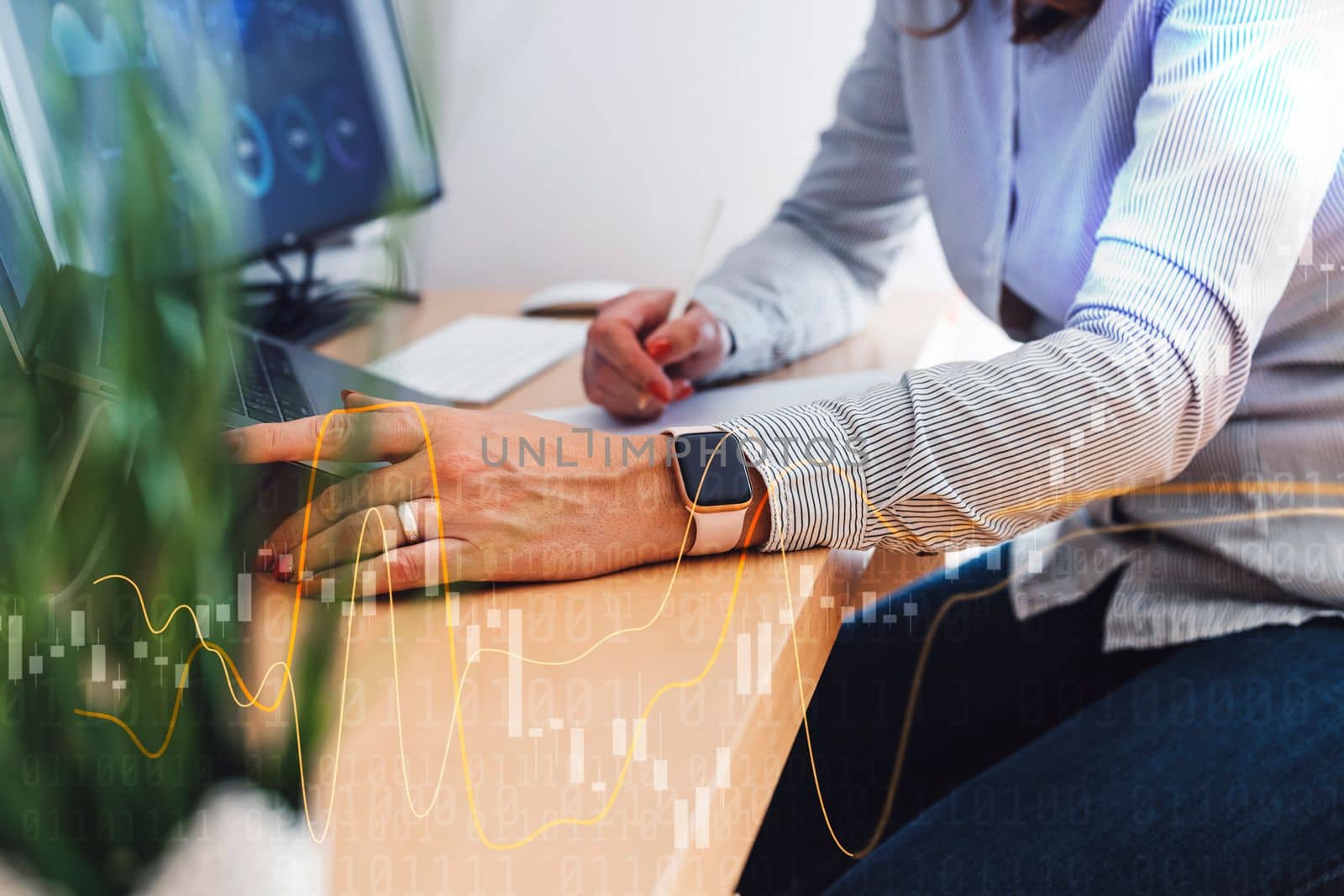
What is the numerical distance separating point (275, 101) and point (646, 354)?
54cm

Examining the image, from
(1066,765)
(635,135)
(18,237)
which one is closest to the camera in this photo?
(18,237)

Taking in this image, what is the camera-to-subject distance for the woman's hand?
44cm

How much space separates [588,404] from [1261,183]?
18.4 inches

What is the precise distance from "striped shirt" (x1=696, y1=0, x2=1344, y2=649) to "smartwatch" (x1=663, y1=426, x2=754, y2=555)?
2cm

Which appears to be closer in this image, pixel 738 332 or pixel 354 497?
pixel 354 497

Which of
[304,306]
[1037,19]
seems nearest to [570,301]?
[304,306]

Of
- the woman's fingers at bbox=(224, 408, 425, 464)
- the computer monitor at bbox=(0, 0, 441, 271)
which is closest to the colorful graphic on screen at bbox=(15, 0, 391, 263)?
the computer monitor at bbox=(0, 0, 441, 271)

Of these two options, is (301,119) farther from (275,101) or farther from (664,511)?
(664,511)

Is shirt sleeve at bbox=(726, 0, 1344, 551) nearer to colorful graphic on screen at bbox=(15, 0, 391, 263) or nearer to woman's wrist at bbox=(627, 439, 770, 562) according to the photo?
woman's wrist at bbox=(627, 439, 770, 562)

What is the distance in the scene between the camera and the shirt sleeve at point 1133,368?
1.72ft

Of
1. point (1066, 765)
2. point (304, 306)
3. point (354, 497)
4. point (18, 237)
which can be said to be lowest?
point (1066, 765)

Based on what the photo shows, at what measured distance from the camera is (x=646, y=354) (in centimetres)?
76

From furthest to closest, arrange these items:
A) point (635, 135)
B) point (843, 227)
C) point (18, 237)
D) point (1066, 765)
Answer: point (635, 135) < point (843, 227) < point (1066, 765) < point (18, 237)

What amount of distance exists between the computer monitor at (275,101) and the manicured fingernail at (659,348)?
0.22m
